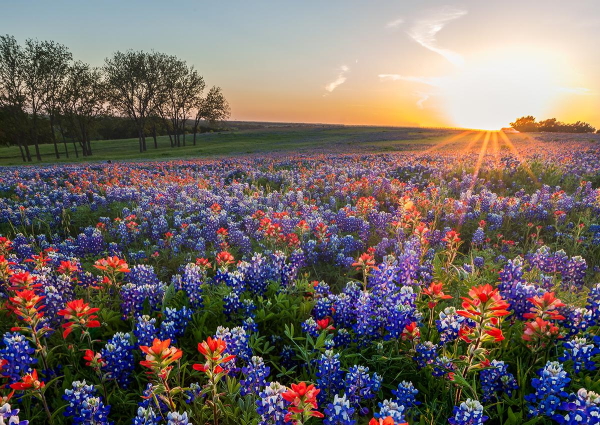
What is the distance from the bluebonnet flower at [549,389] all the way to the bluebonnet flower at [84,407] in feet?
9.22

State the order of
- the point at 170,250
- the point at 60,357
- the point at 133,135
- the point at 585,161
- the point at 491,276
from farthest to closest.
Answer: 1. the point at 133,135
2. the point at 585,161
3. the point at 170,250
4. the point at 491,276
5. the point at 60,357

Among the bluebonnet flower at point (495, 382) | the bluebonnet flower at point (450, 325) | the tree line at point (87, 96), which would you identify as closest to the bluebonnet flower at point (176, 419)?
the bluebonnet flower at point (450, 325)

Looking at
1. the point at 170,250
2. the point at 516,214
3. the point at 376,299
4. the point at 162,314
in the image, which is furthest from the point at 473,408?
the point at 516,214

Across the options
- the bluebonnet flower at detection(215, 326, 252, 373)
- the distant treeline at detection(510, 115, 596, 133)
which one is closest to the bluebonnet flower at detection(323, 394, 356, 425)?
→ the bluebonnet flower at detection(215, 326, 252, 373)

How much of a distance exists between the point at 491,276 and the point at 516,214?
4085 mm

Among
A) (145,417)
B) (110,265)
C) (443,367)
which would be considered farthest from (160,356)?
(443,367)

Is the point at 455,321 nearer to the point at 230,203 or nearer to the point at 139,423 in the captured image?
the point at 139,423

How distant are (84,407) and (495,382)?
114 inches

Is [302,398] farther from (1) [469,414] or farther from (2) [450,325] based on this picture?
(2) [450,325]

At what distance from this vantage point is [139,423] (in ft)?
7.13

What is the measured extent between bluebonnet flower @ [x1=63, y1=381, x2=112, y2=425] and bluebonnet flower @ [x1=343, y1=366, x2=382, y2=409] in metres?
1.69

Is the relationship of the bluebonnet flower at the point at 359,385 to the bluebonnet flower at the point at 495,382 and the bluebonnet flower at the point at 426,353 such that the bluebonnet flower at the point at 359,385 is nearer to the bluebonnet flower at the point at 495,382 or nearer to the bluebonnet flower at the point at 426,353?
the bluebonnet flower at the point at 426,353

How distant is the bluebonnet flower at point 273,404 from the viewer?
1925mm

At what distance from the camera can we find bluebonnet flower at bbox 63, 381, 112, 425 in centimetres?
223
